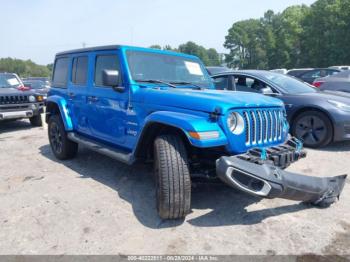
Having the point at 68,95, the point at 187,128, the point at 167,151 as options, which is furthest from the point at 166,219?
the point at 68,95

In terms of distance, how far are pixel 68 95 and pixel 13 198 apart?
203 cm

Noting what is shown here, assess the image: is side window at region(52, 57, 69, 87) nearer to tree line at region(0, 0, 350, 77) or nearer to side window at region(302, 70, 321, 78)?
side window at region(302, 70, 321, 78)

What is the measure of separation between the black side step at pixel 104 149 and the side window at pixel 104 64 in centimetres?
86

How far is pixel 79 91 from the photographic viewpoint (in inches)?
204

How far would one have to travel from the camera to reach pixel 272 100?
12.9 ft

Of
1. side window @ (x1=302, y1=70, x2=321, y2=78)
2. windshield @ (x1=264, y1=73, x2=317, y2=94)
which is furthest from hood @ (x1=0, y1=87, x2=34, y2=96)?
side window @ (x1=302, y1=70, x2=321, y2=78)

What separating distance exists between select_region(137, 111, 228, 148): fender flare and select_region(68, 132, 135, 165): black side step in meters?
0.78

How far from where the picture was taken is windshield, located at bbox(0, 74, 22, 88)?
9.72 m

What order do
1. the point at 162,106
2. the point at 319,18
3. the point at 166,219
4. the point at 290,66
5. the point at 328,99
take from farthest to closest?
1. the point at 290,66
2. the point at 319,18
3. the point at 328,99
4. the point at 162,106
5. the point at 166,219

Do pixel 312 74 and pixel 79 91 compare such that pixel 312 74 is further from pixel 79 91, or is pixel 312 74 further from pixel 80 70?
pixel 79 91

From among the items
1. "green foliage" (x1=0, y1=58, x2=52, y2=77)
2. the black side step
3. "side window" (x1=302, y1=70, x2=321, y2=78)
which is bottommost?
the black side step

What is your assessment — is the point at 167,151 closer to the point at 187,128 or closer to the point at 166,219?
the point at 187,128

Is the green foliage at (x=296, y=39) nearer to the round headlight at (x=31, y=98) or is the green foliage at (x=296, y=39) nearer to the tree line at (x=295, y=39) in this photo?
the tree line at (x=295, y=39)

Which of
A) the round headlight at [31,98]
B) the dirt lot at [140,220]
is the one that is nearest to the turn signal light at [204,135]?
the dirt lot at [140,220]
